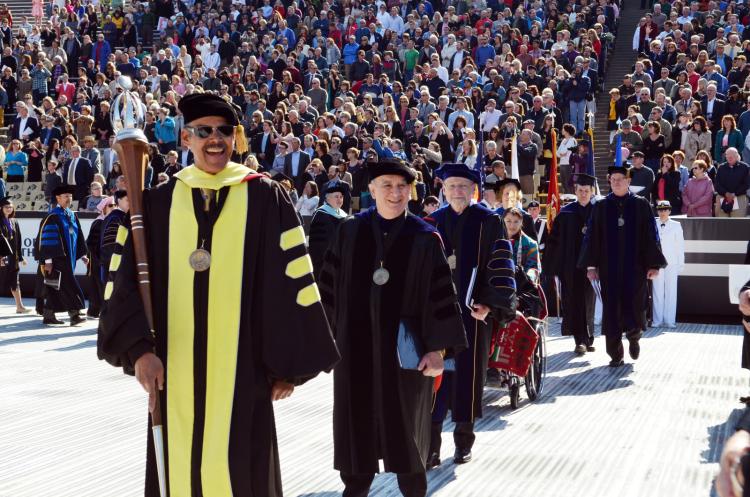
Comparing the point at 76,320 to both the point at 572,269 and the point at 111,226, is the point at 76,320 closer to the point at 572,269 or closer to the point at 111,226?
the point at 111,226

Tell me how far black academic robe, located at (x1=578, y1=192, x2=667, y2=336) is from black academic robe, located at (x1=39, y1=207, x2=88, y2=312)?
751cm

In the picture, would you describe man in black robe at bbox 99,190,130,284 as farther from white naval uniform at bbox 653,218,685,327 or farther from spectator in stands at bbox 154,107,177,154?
spectator in stands at bbox 154,107,177,154

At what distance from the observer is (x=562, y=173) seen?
59.3 ft

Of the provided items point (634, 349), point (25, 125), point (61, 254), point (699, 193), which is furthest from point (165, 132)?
point (634, 349)

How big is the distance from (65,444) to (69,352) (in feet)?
16.4

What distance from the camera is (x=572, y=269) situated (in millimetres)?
12477

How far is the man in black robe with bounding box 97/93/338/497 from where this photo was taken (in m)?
4.26

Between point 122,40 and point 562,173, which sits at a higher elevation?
point 122,40

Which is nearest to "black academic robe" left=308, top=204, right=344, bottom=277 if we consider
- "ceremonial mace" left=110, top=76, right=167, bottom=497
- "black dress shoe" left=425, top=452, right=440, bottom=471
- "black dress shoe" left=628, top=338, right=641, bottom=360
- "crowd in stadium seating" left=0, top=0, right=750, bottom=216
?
"crowd in stadium seating" left=0, top=0, right=750, bottom=216

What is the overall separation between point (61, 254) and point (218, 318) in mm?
11946

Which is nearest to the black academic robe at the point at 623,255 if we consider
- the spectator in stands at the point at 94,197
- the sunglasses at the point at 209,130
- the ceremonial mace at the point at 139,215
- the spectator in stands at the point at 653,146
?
the spectator in stands at the point at 653,146

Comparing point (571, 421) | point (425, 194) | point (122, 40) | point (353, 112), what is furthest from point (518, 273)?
point (122, 40)

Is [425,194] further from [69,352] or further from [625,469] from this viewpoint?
[625,469]

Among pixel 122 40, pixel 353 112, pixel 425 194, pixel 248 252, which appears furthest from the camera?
pixel 122 40
